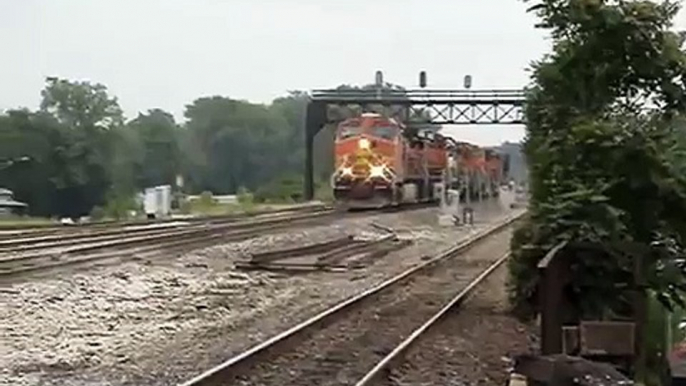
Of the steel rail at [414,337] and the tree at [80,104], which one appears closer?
the steel rail at [414,337]

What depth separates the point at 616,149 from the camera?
1238cm

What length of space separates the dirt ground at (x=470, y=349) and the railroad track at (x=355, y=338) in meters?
0.20

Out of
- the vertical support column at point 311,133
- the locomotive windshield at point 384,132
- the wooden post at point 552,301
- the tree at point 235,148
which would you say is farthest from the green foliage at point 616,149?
the tree at point 235,148

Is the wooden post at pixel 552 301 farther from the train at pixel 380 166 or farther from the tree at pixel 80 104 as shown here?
the tree at pixel 80 104

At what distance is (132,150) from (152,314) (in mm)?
74415

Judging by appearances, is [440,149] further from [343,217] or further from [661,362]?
[661,362]

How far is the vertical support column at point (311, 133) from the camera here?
236 ft

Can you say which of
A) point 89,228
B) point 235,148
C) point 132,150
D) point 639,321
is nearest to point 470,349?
point 639,321

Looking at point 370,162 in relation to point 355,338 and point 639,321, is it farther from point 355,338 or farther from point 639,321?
point 639,321

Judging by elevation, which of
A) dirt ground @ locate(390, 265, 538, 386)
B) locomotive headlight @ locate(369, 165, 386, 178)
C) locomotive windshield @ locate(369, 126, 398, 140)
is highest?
locomotive windshield @ locate(369, 126, 398, 140)

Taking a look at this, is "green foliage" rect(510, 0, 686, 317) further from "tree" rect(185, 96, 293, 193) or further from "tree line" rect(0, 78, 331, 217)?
"tree" rect(185, 96, 293, 193)

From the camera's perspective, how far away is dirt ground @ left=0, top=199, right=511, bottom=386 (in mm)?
12766

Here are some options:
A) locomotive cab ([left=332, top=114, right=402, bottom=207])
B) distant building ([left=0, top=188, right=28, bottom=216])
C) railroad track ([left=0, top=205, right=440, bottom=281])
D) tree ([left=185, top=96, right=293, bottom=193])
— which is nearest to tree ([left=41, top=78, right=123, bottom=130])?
tree ([left=185, top=96, right=293, bottom=193])

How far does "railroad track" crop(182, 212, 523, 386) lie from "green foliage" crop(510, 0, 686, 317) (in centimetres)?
226
